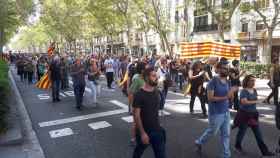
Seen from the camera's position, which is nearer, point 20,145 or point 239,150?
point 239,150

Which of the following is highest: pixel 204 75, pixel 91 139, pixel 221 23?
pixel 221 23

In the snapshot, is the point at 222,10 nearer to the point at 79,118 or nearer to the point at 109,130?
the point at 79,118

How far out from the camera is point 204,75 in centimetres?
968

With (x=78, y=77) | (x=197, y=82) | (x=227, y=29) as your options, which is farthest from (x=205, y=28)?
(x=197, y=82)

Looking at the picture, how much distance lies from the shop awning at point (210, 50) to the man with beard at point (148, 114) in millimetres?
10266

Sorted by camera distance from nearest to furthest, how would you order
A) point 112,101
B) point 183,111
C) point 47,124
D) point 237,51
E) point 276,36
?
1. point 47,124
2. point 183,111
3. point 112,101
4. point 237,51
5. point 276,36

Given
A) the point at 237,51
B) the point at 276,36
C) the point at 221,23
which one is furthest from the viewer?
the point at 276,36

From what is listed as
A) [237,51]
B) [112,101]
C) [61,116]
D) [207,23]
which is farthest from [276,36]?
[61,116]

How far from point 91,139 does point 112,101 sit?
517 cm

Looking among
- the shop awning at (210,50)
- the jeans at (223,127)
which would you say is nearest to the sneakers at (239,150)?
the jeans at (223,127)

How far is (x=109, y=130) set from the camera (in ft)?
26.7

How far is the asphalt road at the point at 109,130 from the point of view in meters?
6.36

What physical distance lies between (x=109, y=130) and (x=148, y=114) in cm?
396

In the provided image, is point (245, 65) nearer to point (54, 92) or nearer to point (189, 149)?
point (54, 92)
